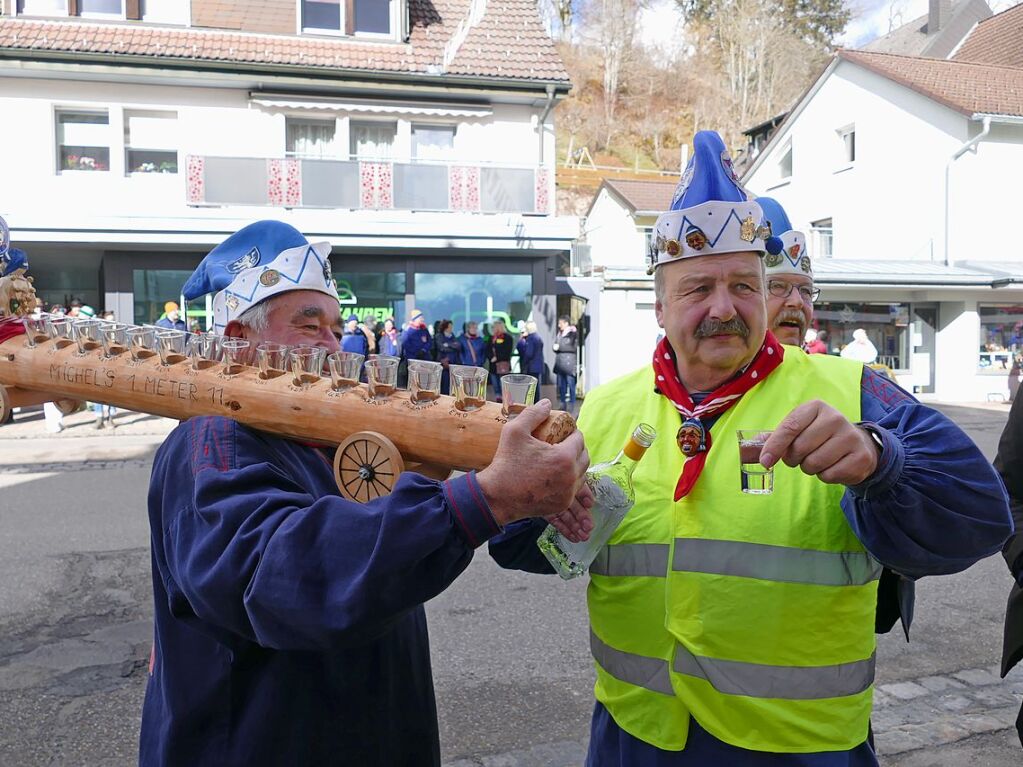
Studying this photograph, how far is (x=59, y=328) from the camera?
187 centimetres

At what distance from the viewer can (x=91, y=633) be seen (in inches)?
186

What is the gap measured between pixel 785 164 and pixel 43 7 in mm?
21521

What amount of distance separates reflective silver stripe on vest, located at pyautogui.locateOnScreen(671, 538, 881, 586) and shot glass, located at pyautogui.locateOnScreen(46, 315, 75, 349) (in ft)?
4.88

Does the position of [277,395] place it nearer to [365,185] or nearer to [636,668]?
[636,668]

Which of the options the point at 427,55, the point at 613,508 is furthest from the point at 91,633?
the point at 427,55

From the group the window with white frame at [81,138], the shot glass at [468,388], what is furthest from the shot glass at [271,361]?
the window with white frame at [81,138]

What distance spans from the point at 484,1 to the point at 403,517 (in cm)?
1945

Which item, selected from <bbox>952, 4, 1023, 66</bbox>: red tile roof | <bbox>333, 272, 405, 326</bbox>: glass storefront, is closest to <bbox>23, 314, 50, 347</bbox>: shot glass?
<bbox>333, 272, 405, 326</bbox>: glass storefront

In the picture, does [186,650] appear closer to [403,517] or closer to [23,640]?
[403,517]

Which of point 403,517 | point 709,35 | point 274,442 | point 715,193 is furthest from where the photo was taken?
point 709,35

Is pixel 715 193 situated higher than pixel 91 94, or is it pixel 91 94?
pixel 91 94

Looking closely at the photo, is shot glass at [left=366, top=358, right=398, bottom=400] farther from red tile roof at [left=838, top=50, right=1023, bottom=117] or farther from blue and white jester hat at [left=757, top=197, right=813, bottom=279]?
red tile roof at [left=838, top=50, right=1023, bottom=117]

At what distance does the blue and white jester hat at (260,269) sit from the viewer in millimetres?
1835

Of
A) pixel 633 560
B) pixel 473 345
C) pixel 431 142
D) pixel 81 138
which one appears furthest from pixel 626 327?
pixel 633 560
